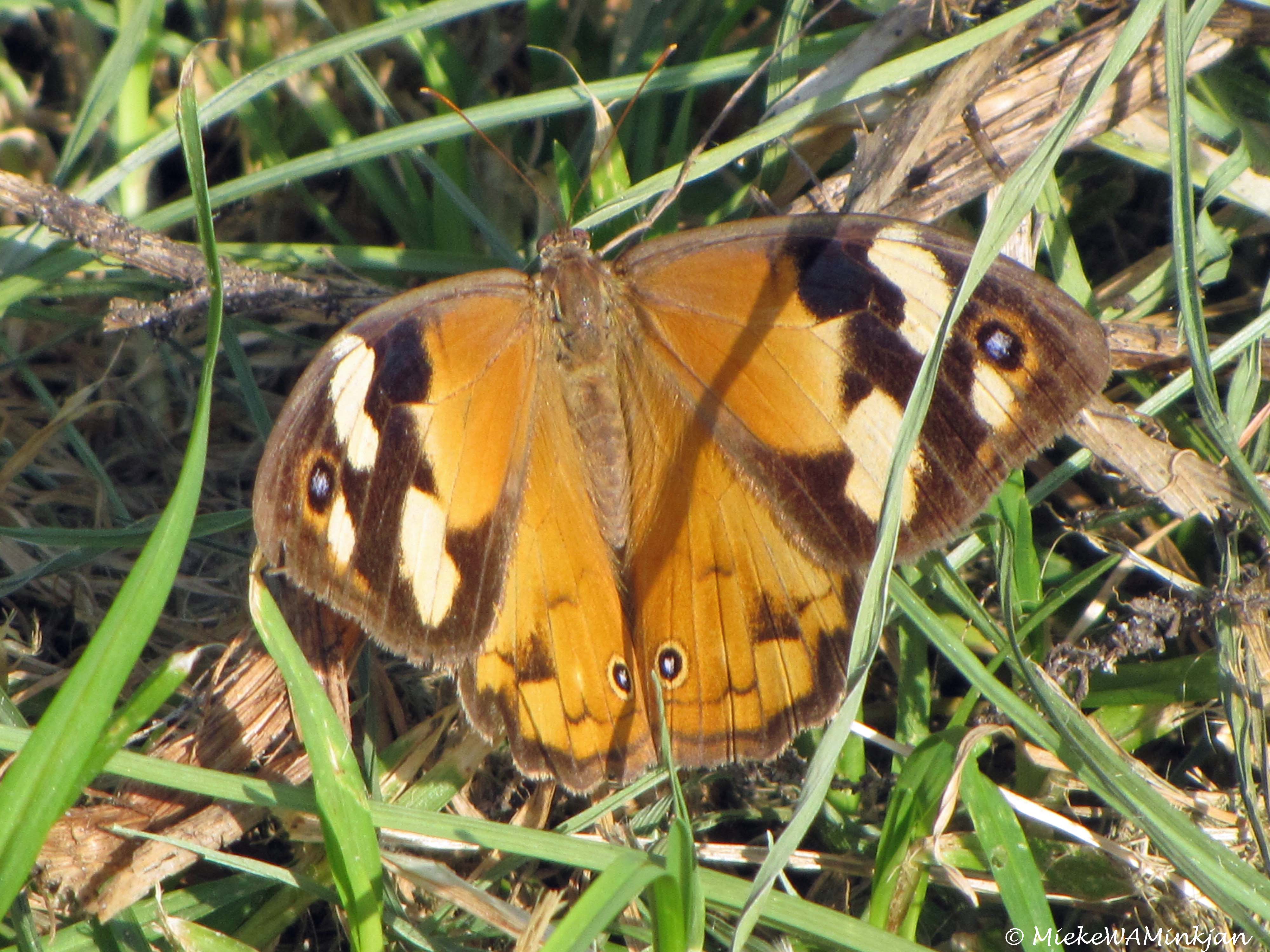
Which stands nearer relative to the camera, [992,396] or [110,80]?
[992,396]

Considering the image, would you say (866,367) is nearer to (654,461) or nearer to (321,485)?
(654,461)

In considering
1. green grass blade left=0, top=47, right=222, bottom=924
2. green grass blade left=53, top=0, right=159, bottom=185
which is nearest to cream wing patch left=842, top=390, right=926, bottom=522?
green grass blade left=0, top=47, right=222, bottom=924

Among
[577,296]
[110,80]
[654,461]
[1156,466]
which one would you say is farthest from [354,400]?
[1156,466]

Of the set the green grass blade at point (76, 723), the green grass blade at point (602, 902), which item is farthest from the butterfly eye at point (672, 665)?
the green grass blade at point (76, 723)

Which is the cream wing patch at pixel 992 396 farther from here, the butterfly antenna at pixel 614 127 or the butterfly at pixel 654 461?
the butterfly antenna at pixel 614 127

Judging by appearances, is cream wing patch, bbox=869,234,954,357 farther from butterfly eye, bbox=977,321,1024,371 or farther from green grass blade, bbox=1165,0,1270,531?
green grass blade, bbox=1165,0,1270,531

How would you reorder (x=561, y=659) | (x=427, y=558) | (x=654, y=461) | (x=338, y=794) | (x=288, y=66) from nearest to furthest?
1. (x=338, y=794)
2. (x=427, y=558)
3. (x=561, y=659)
4. (x=654, y=461)
5. (x=288, y=66)

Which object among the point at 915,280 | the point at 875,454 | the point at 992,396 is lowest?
the point at 875,454

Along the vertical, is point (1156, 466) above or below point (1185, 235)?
below

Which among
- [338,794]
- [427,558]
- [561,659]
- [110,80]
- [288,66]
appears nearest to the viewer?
[338,794]
